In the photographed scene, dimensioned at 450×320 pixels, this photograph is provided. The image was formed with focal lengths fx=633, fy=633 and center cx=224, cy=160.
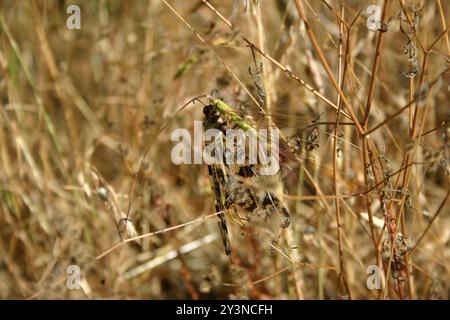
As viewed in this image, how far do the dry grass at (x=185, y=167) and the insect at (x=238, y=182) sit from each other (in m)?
0.14

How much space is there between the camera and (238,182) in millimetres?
1193

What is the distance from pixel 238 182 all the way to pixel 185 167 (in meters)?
0.90

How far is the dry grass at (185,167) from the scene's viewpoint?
1.51m

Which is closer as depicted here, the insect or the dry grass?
the insect

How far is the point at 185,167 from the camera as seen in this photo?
208 centimetres

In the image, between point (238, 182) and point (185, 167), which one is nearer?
point (238, 182)

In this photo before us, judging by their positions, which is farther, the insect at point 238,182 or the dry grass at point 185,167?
the dry grass at point 185,167

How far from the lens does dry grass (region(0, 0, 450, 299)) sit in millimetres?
1512

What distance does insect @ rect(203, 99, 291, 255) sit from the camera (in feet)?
3.63

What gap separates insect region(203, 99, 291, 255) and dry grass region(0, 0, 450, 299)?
14cm

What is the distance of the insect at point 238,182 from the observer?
3.63 ft

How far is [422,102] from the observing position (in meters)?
1.00

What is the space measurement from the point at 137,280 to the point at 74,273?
550mm
